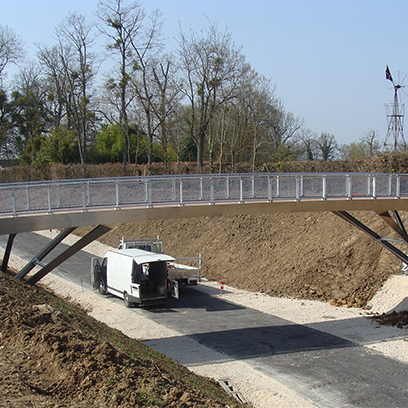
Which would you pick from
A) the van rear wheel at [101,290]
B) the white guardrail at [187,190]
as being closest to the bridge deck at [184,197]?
the white guardrail at [187,190]

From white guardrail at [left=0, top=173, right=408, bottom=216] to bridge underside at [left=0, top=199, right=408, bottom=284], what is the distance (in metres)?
0.31

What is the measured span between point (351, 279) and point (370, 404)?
11235mm

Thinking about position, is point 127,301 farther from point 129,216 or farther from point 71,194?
point 71,194

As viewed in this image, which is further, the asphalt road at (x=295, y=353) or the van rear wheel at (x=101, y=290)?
the van rear wheel at (x=101, y=290)

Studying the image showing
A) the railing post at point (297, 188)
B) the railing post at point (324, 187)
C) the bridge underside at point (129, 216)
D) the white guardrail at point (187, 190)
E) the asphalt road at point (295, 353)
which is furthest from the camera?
the railing post at point (324, 187)

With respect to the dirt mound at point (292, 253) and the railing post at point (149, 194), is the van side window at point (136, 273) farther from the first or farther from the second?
the dirt mound at point (292, 253)

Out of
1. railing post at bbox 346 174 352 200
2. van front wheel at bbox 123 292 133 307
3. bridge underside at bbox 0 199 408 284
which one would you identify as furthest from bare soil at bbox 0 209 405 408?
railing post at bbox 346 174 352 200

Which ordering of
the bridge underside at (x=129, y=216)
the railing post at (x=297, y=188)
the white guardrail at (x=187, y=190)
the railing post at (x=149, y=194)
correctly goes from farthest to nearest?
the railing post at (x=297, y=188) → the railing post at (x=149, y=194) → the white guardrail at (x=187, y=190) → the bridge underside at (x=129, y=216)

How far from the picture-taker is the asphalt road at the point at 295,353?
39.2 ft

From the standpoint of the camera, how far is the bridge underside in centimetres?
1539

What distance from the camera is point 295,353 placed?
1496 cm

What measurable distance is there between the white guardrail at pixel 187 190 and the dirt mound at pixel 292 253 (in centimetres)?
436

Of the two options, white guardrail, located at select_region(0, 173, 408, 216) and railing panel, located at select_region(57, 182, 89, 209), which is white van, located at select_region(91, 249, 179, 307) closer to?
white guardrail, located at select_region(0, 173, 408, 216)

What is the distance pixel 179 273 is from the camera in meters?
22.6
